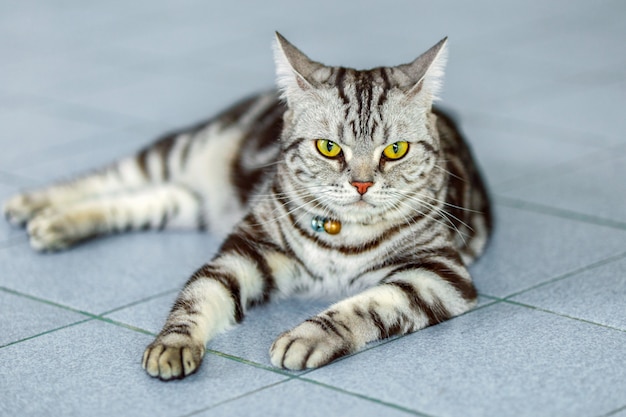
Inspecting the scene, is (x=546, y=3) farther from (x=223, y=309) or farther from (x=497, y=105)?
(x=223, y=309)

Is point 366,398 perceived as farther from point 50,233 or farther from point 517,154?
point 517,154

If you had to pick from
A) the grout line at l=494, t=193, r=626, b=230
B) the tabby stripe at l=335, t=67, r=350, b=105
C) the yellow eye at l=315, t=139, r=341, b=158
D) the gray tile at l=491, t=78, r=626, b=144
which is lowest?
the grout line at l=494, t=193, r=626, b=230

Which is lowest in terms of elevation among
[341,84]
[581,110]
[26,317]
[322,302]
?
[26,317]

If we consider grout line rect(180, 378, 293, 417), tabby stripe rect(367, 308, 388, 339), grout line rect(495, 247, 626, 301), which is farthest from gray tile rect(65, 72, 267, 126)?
grout line rect(180, 378, 293, 417)

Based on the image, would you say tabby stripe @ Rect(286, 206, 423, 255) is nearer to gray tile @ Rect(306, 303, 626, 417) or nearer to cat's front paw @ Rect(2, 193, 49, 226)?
gray tile @ Rect(306, 303, 626, 417)

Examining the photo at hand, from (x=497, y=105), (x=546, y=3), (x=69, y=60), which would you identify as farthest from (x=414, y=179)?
(x=546, y=3)

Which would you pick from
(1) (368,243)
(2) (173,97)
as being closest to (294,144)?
(1) (368,243)

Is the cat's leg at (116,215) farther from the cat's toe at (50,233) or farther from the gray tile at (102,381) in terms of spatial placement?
the gray tile at (102,381)
